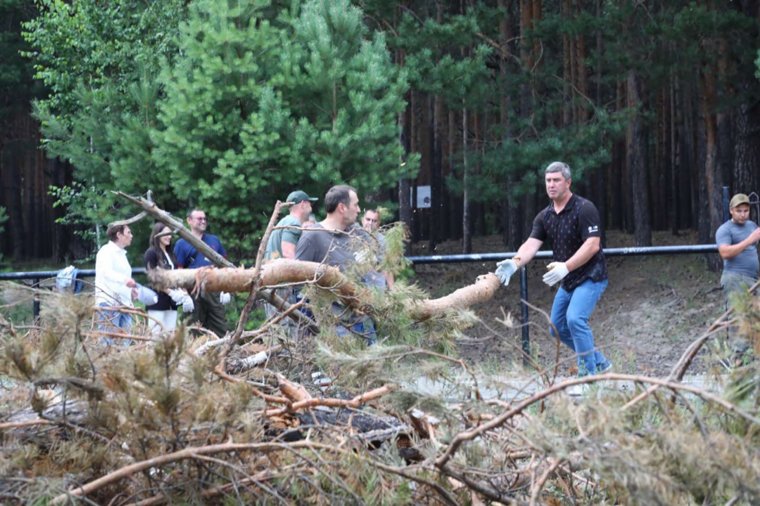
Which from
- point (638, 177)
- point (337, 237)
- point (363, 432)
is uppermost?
point (638, 177)

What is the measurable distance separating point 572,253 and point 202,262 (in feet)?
12.2

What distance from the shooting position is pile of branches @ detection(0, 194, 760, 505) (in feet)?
11.1

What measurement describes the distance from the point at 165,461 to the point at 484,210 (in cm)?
3434

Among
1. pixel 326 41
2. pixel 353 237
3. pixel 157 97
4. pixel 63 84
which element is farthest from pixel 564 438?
pixel 63 84

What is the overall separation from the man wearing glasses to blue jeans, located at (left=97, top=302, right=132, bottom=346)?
3.78 meters

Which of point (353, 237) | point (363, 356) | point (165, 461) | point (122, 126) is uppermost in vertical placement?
point (122, 126)

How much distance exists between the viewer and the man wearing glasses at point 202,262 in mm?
10094

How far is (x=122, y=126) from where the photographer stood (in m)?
15.7

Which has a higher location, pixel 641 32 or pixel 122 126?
pixel 641 32

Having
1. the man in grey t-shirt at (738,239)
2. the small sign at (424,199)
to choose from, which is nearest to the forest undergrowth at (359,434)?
the man in grey t-shirt at (738,239)

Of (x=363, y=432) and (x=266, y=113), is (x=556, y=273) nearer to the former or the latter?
(x=363, y=432)

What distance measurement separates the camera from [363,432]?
450 cm

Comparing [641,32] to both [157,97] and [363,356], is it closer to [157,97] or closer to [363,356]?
[157,97]

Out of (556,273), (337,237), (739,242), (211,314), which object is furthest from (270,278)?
(739,242)
